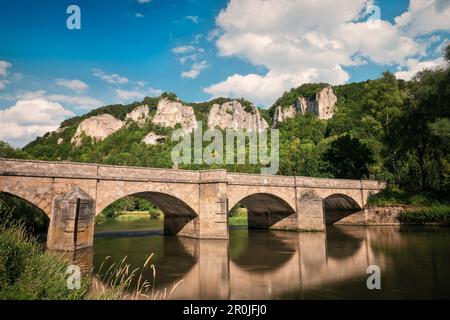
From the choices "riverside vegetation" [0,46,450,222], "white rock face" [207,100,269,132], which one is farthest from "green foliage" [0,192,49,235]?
"white rock face" [207,100,269,132]

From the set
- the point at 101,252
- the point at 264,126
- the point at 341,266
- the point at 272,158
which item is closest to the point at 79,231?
the point at 101,252

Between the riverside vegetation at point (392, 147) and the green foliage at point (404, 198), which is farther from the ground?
the riverside vegetation at point (392, 147)

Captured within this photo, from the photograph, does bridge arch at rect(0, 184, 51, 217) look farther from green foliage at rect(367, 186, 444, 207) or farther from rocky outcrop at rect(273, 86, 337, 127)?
rocky outcrop at rect(273, 86, 337, 127)

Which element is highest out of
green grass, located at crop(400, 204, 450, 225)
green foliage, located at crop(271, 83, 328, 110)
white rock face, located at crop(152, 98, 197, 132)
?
green foliage, located at crop(271, 83, 328, 110)

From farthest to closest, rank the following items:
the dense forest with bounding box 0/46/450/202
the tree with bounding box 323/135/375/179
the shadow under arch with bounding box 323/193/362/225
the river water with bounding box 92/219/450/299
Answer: the tree with bounding box 323/135/375/179 < the shadow under arch with bounding box 323/193/362/225 < the dense forest with bounding box 0/46/450/202 < the river water with bounding box 92/219/450/299

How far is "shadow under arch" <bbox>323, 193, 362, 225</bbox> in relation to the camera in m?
36.2

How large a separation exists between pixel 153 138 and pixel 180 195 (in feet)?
324

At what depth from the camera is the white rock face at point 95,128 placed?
121 meters

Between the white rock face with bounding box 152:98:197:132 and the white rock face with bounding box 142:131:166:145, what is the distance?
10074 mm

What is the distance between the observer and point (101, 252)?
17.9m

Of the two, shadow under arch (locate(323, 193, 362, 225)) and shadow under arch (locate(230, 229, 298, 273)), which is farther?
shadow under arch (locate(323, 193, 362, 225))

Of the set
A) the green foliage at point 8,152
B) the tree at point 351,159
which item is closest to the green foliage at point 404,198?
the tree at point 351,159

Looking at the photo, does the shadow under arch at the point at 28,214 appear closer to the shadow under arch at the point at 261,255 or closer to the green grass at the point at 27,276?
the shadow under arch at the point at 261,255

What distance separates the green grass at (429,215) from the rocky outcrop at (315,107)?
96.7 m
